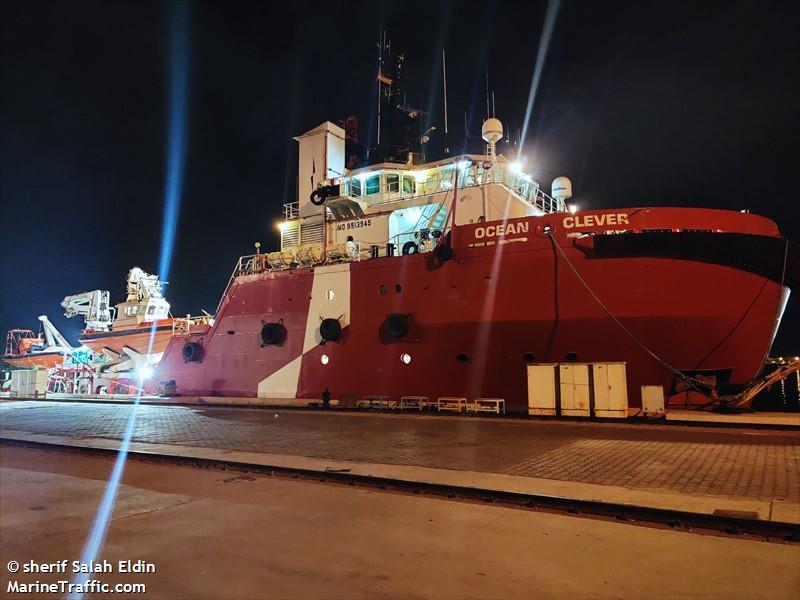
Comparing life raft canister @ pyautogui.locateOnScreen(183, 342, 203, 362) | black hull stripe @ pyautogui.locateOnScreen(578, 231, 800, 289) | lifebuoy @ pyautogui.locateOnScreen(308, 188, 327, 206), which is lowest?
life raft canister @ pyautogui.locateOnScreen(183, 342, 203, 362)

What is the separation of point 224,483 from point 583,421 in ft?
26.7

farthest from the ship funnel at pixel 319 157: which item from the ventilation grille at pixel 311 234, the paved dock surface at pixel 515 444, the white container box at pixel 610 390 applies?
the white container box at pixel 610 390

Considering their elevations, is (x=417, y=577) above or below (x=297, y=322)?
below

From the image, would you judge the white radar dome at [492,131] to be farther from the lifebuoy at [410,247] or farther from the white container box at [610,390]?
the white container box at [610,390]

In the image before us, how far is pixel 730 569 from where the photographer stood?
378 cm

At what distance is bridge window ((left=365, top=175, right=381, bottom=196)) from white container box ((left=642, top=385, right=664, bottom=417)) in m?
11.4

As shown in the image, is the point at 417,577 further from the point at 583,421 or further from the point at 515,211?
the point at 515,211

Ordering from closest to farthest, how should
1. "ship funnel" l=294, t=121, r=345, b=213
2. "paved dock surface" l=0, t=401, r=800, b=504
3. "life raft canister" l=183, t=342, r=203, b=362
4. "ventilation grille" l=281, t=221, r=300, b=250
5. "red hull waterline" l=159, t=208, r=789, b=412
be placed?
"paved dock surface" l=0, t=401, r=800, b=504 < "red hull waterline" l=159, t=208, r=789, b=412 < "life raft canister" l=183, t=342, r=203, b=362 < "ventilation grille" l=281, t=221, r=300, b=250 < "ship funnel" l=294, t=121, r=345, b=213

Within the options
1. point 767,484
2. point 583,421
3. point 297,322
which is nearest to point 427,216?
point 297,322

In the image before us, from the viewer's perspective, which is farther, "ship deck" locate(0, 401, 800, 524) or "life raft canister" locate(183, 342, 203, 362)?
"life raft canister" locate(183, 342, 203, 362)

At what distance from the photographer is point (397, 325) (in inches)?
579

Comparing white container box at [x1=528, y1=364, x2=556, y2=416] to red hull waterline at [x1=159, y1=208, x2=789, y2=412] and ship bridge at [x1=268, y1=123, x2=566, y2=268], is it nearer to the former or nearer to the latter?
red hull waterline at [x1=159, y1=208, x2=789, y2=412]

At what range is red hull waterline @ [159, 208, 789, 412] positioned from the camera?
11789 mm

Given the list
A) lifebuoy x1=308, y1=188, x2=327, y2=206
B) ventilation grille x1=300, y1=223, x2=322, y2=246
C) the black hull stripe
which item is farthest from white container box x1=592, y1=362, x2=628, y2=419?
ventilation grille x1=300, y1=223, x2=322, y2=246
